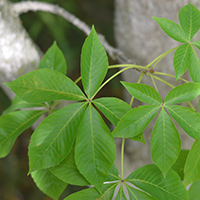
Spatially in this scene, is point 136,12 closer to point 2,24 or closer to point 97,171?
point 2,24

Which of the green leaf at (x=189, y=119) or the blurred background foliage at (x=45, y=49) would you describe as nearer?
the green leaf at (x=189, y=119)

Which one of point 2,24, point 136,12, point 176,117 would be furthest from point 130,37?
point 176,117

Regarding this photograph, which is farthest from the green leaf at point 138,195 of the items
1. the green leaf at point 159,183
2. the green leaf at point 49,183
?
the green leaf at point 49,183

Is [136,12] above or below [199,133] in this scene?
above

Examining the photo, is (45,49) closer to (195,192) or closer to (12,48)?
(12,48)

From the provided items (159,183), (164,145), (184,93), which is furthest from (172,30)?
(159,183)

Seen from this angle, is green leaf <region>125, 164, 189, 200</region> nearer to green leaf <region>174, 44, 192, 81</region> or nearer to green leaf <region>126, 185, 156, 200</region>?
green leaf <region>126, 185, 156, 200</region>

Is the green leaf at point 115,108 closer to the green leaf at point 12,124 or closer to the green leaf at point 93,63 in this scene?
the green leaf at point 93,63
